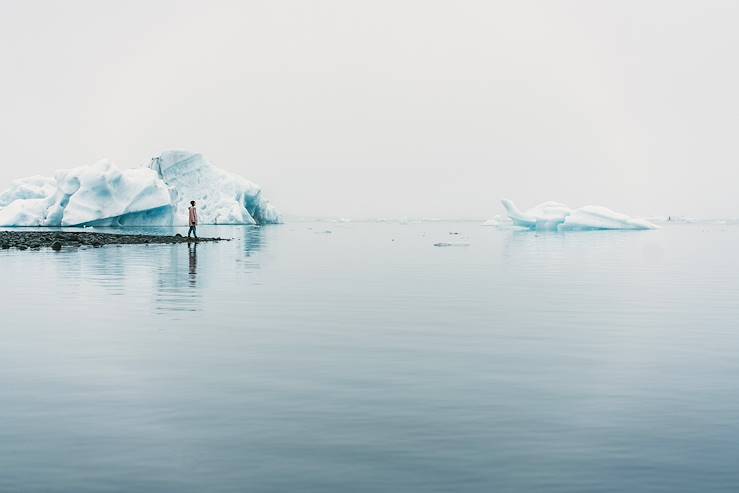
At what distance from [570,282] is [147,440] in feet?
55.8

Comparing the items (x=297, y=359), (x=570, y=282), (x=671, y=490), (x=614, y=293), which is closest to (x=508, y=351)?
(x=297, y=359)

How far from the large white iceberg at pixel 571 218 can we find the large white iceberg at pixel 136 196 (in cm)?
2931

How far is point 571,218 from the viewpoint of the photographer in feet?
240

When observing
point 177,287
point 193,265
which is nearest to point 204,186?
point 193,265

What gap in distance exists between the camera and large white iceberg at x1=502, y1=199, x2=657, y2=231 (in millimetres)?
72125

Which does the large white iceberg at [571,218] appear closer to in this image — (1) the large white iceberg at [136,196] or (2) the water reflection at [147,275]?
(1) the large white iceberg at [136,196]

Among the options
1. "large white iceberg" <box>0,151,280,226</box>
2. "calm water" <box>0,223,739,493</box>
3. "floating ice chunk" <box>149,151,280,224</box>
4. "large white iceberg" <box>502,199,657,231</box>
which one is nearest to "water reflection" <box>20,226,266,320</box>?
"calm water" <box>0,223,739,493</box>

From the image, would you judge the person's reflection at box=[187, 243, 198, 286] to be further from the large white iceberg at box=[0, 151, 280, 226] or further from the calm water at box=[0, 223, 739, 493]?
the large white iceberg at box=[0, 151, 280, 226]

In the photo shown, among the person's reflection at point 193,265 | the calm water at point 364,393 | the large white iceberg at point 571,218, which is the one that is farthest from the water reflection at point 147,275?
the large white iceberg at point 571,218

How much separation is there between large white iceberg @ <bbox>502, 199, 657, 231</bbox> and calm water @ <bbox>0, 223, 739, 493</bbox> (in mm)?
56588

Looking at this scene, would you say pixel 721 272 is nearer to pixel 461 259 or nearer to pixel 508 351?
pixel 461 259

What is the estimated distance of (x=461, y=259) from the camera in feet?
109

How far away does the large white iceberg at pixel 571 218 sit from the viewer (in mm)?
72125

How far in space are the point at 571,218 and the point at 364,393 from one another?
6784 cm
